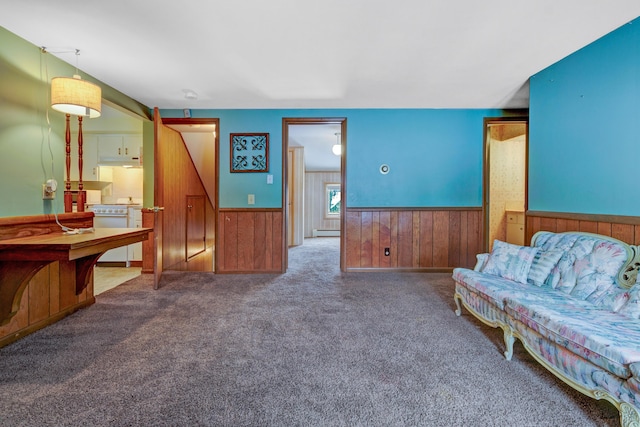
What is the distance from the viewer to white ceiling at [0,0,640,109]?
1.80 m

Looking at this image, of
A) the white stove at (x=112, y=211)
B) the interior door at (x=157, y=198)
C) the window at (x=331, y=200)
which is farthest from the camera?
the window at (x=331, y=200)

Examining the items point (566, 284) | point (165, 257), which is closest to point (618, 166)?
point (566, 284)

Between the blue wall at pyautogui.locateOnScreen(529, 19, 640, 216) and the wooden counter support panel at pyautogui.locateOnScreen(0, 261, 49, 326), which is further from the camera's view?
the blue wall at pyautogui.locateOnScreen(529, 19, 640, 216)

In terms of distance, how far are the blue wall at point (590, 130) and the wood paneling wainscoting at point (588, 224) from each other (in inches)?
2.1

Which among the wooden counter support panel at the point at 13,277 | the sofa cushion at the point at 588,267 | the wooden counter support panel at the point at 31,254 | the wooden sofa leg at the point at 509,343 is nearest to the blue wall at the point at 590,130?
the sofa cushion at the point at 588,267

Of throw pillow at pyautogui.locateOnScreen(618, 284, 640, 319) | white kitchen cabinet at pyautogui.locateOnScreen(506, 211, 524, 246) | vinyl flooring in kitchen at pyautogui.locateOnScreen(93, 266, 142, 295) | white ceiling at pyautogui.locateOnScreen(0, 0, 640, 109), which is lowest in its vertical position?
vinyl flooring in kitchen at pyautogui.locateOnScreen(93, 266, 142, 295)

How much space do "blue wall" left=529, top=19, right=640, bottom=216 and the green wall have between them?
4120mm

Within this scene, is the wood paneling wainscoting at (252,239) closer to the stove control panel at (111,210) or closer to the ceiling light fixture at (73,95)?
the stove control panel at (111,210)

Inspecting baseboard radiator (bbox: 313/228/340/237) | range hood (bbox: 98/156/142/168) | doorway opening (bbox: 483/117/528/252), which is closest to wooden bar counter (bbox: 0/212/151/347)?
range hood (bbox: 98/156/142/168)

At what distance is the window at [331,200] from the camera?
25.7 feet

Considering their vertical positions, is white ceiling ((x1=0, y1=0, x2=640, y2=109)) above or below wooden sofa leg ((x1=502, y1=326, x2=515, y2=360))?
above

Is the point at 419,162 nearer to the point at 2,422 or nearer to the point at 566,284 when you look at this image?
the point at 566,284

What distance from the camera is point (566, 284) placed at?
6.17 ft

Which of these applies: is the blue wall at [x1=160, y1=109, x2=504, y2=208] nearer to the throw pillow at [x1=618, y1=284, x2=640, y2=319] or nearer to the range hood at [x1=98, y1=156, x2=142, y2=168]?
the range hood at [x1=98, y1=156, x2=142, y2=168]
